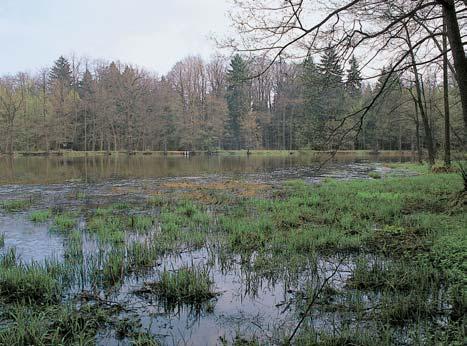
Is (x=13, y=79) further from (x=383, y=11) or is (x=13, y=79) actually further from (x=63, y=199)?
(x=383, y=11)

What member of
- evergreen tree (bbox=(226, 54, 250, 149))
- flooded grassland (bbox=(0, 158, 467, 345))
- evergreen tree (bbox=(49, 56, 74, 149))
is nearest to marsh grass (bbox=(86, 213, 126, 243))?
flooded grassland (bbox=(0, 158, 467, 345))

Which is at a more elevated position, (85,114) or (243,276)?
(85,114)

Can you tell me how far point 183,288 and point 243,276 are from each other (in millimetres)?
1222

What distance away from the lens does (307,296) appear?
18.1 ft

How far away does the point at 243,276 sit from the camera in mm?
6551

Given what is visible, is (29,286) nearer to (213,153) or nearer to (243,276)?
(243,276)

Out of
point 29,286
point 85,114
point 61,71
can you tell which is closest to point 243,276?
point 29,286

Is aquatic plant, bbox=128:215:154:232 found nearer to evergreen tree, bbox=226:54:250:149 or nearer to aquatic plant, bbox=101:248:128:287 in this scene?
aquatic plant, bbox=101:248:128:287

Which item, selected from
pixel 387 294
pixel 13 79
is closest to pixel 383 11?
pixel 387 294

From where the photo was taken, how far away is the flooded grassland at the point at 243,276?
178 inches

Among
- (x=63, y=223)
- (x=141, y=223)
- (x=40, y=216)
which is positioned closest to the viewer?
(x=141, y=223)

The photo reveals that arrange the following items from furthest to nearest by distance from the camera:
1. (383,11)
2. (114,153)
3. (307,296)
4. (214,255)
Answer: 1. (114,153)
2. (383,11)
3. (214,255)
4. (307,296)

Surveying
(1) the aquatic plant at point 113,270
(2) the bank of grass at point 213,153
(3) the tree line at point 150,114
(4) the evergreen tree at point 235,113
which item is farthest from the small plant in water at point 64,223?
(4) the evergreen tree at point 235,113

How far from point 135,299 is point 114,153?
206 ft
